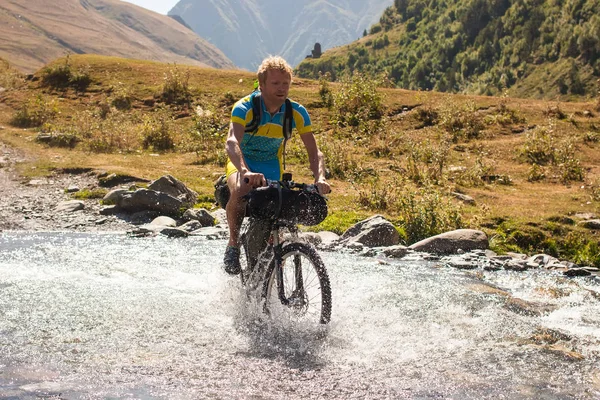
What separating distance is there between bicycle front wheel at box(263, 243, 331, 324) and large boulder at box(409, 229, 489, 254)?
18.6ft

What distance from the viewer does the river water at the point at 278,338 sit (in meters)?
4.86

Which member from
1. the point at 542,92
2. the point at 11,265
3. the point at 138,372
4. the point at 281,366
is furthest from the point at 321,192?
the point at 542,92

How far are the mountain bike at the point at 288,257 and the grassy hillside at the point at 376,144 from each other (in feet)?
21.0

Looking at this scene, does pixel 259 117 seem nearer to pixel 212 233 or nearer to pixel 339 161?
pixel 212 233

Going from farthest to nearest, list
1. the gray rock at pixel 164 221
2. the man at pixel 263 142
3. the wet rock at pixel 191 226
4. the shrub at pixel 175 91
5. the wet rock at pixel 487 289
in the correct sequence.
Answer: the shrub at pixel 175 91 → the gray rock at pixel 164 221 → the wet rock at pixel 191 226 → the wet rock at pixel 487 289 → the man at pixel 263 142

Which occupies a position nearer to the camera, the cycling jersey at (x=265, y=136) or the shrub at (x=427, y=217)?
the cycling jersey at (x=265, y=136)

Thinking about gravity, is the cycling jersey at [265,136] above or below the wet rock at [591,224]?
above

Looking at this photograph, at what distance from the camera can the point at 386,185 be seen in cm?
1459

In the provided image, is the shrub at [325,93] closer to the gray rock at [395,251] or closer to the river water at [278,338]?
the gray rock at [395,251]

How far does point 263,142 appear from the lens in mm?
6605

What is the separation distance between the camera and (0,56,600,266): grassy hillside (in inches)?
509

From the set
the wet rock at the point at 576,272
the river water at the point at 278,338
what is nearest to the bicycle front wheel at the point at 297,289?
the river water at the point at 278,338

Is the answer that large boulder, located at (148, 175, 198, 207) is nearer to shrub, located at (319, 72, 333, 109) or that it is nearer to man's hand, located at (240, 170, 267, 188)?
man's hand, located at (240, 170, 267, 188)

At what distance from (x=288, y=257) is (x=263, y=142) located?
1.35m
